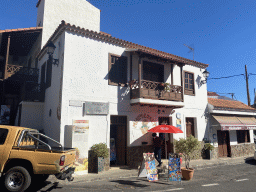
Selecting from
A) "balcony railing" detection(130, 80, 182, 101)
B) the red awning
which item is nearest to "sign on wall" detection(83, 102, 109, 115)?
"balcony railing" detection(130, 80, 182, 101)

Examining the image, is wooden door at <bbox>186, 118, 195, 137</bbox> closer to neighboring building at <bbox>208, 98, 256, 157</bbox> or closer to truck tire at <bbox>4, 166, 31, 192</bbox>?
neighboring building at <bbox>208, 98, 256, 157</bbox>

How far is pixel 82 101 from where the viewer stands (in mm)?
9562

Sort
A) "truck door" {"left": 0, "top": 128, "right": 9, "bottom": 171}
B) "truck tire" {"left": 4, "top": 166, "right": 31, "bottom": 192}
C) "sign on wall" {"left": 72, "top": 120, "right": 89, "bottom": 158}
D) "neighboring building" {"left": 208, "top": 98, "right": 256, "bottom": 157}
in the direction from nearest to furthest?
"truck tire" {"left": 4, "top": 166, "right": 31, "bottom": 192} < "truck door" {"left": 0, "top": 128, "right": 9, "bottom": 171} < "sign on wall" {"left": 72, "top": 120, "right": 89, "bottom": 158} < "neighboring building" {"left": 208, "top": 98, "right": 256, "bottom": 157}

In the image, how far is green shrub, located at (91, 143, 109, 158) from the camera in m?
9.01

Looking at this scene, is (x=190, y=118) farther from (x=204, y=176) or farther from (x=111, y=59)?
(x=111, y=59)

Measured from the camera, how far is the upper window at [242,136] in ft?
51.6

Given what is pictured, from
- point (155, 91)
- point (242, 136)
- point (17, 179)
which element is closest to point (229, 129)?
point (242, 136)

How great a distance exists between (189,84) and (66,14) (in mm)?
11775

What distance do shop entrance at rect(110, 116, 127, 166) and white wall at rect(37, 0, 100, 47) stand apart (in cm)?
831

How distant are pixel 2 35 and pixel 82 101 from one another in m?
8.01

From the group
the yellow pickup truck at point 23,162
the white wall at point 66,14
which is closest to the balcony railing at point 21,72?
the white wall at point 66,14

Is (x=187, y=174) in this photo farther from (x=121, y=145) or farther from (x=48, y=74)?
(x=48, y=74)

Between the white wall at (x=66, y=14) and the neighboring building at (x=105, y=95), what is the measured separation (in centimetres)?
349

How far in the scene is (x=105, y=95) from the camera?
33.6 feet
